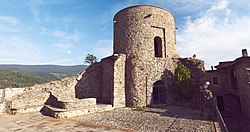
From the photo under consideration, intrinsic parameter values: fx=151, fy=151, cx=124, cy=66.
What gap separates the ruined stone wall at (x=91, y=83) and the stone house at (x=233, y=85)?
13516 mm

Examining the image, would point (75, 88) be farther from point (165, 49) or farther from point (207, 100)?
point (207, 100)

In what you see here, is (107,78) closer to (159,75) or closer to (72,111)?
(159,75)

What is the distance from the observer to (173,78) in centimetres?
1501

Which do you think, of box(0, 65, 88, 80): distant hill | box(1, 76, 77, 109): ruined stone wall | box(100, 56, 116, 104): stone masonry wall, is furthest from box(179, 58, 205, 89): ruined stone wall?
box(0, 65, 88, 80): distant hill

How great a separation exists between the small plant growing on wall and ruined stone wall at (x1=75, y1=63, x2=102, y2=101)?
8214 millimetres

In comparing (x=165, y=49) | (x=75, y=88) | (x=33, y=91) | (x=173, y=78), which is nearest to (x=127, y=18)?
(x=165, y=49)

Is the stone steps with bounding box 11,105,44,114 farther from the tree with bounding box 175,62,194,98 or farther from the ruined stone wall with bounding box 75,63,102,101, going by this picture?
the tree with bounding box 175,62,194,98

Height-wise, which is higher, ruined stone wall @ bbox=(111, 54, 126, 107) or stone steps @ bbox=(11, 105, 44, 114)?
ruined stone wall @ bbox=(111, 54, 126, 107)

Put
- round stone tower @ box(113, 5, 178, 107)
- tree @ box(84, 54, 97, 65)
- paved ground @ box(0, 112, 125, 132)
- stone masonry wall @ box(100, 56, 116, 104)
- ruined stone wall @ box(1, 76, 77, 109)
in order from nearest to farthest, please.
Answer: paved ground @ box(0, 112, 125, 132), ruined stone wall @ box(1, 76, 77, 109), round stone tower @ box(113, 5, 178, 107), stone masonry wall @ box(100, 56, 116, 104), tree @ box(84, 54, 97, 65)

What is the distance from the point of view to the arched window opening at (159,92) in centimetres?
1500

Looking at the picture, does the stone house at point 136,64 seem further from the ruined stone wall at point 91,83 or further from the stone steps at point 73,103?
the stone steps at point 73,103

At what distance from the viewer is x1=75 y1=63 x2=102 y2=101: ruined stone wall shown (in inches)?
640

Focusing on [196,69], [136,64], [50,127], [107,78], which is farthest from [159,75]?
[50,127]

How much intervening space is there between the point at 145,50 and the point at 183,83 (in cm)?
477
